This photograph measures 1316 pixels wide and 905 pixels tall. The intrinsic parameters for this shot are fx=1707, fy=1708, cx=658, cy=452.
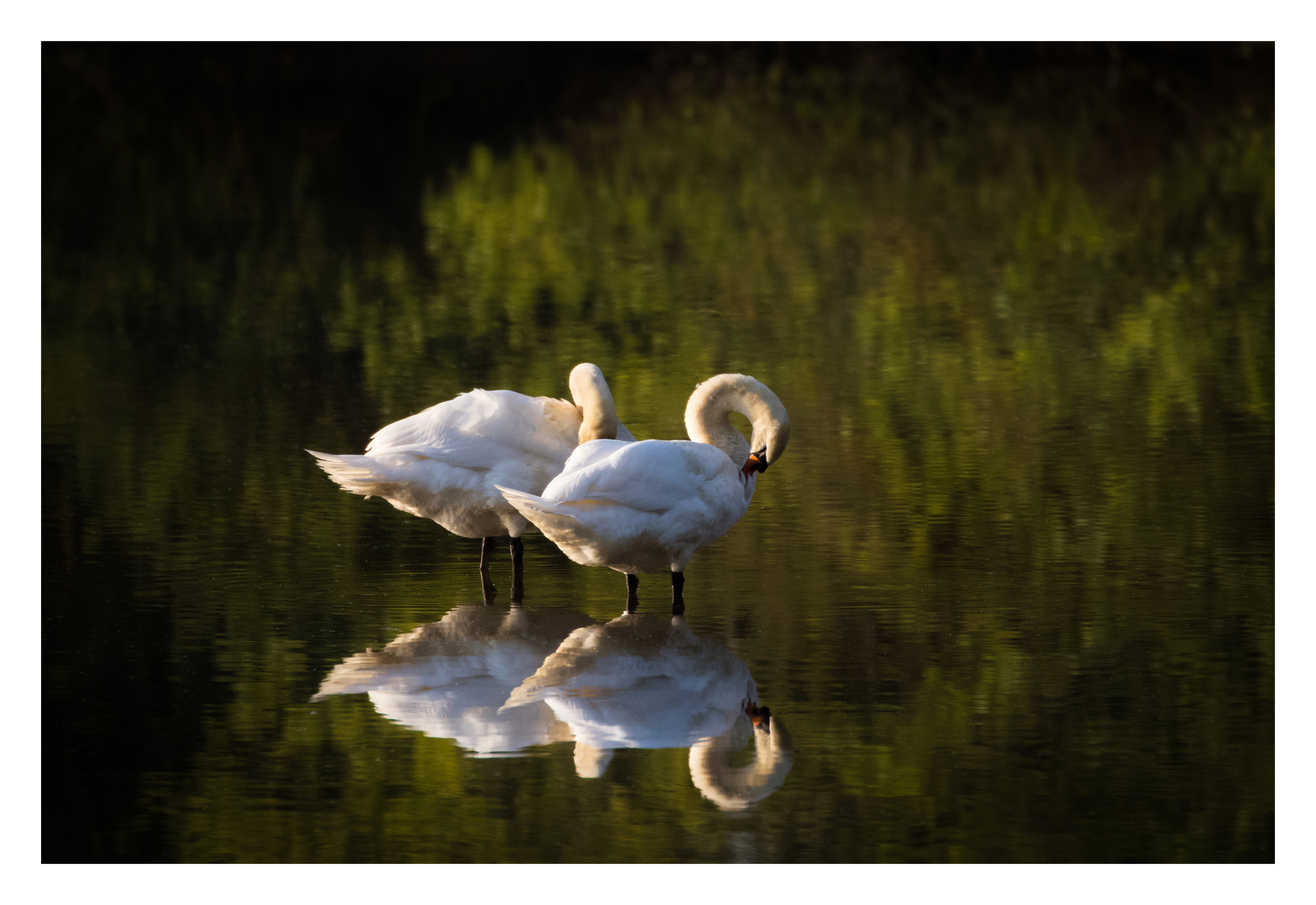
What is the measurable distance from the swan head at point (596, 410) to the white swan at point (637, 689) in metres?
1.39

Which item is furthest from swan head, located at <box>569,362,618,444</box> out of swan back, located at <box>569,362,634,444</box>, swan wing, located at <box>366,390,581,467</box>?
swan wing, located at <box>366,390,581,467</box>

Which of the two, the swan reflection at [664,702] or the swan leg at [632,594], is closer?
the swan reflection at [664,702]

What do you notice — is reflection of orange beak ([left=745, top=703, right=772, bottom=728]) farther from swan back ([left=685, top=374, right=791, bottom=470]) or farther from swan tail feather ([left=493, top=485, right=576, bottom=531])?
swan back ([left=685, top=374, right=791, bottom=470])

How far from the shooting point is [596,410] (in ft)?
28.9

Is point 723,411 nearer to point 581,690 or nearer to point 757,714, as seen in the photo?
point 581,690

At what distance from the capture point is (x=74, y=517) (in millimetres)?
9812

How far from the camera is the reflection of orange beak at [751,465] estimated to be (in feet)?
27.8

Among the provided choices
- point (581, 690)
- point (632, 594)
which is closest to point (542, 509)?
point (632, 594)

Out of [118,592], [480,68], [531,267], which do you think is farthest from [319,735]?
[480,68]

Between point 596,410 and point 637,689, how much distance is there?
243cm

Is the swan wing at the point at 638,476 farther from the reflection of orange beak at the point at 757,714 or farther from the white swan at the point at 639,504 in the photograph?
the reflection of orange beak at the point at 757,714

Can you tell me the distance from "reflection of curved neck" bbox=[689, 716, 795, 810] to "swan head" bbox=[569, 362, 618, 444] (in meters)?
2.85

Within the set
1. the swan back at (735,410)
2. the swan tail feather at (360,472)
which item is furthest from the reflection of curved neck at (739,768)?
the swan tail feather at (360,472)

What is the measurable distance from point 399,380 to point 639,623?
22.4 feet
